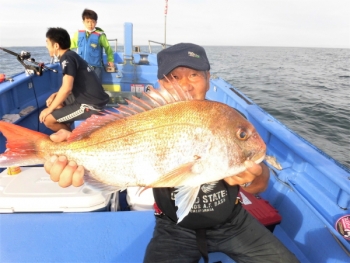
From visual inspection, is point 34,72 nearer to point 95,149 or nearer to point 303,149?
point 95,149

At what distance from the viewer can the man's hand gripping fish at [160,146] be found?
146cm

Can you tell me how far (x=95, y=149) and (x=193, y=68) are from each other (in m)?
0.99

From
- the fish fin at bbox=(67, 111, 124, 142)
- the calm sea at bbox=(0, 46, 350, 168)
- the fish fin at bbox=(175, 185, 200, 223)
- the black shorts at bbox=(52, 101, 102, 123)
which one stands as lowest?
the calm sea at bbox=(0, 46, 350, 168)

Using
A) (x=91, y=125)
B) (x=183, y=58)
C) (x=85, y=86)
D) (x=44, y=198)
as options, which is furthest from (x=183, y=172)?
(x=85, y=86)

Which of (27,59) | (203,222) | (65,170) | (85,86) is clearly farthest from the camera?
(27,59)

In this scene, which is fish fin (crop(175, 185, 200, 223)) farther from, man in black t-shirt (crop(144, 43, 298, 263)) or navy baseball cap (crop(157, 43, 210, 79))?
navy baseball cap (crop(157, 43, 210, 79))

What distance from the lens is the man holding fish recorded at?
1768 millimetres

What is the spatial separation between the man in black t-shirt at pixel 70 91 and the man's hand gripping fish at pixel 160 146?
8.62 ft

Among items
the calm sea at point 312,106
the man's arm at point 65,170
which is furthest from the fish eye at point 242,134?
the calm sea at point 312,106

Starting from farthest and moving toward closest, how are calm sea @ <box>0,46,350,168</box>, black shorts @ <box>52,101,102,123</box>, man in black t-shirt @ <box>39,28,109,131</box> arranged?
calm sea @ <box>0,46,350,168</box>, black shorts @ <box>52,101,102,123</box>, man in black t-shirt @ <box>39,28,109,131</box>

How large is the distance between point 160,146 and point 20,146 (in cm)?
92

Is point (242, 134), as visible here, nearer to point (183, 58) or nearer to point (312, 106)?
point (183, 58)

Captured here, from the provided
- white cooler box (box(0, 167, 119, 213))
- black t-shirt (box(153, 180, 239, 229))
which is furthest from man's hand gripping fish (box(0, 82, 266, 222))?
white cooler box (box(0, 167, 119, 213))

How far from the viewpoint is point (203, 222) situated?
184 cm
